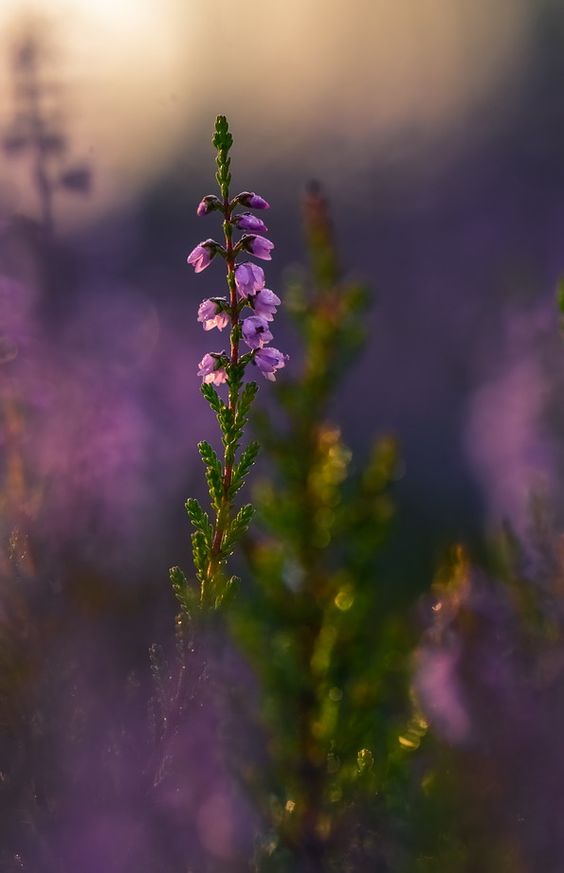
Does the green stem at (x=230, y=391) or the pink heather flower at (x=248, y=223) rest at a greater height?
the pink heather flower at (x=248, y=223)

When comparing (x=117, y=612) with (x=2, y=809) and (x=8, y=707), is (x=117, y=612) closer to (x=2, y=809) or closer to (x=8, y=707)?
(x=8, y=707)

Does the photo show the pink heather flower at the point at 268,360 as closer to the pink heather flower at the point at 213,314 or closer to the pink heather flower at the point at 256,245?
the pink heather flower at the point at 213,314

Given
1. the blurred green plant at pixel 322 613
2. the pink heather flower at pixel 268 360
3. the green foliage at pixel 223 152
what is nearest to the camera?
the blurred green plant at pixel 322 613

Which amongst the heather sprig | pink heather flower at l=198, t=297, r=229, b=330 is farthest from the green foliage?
pink heather flower at l=198, t=297, r=229, b=330

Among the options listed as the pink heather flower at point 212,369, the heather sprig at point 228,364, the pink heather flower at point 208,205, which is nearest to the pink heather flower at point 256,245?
the heather sprig at point 228,364

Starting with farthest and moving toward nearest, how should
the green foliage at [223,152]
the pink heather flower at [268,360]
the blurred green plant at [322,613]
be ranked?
the pink heather flower at [268,360] → the green foliage at [223,152] → the blurred green plant at [322,613]

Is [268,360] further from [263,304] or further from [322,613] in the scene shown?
[322,613]

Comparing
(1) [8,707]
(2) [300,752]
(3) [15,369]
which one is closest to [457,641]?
(2) [300,752]

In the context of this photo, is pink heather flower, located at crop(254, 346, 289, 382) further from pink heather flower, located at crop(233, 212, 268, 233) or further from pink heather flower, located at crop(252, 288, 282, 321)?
pink heather flower, located at crop(233, 212, 268, 233)
